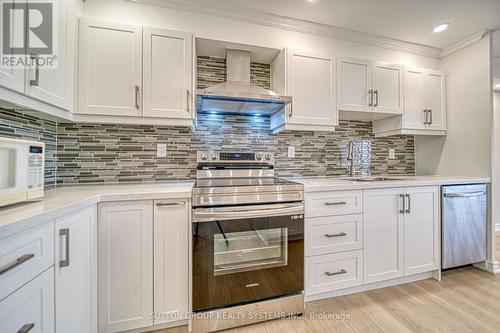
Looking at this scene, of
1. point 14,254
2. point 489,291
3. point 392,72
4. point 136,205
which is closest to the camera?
point 14,254

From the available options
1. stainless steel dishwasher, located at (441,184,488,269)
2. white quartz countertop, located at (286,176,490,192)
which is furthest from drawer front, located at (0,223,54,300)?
stainless steel dishwasher, located at (441,184,488,269)

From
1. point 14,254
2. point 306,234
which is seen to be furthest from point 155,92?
point 306,234

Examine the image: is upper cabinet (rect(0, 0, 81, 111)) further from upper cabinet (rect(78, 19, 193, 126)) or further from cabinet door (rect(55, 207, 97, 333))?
cabinet door (rect(55, 207, 97, 333))

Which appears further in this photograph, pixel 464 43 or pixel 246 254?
pixel 464 43

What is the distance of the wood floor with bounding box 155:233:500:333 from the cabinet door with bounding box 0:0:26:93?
5.22 ft

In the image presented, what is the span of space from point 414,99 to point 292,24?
153 cm

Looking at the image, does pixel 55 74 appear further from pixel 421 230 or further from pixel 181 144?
pixel 421 230

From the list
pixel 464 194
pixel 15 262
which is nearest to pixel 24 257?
pixel 15 262

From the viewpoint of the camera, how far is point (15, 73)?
97 centimetres

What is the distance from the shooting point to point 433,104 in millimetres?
2395

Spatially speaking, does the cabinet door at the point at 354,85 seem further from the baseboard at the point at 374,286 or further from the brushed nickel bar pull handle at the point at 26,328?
the brushed nickel bar pull handle at the point at 26,328

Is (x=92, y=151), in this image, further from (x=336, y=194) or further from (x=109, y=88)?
(x=336, y=194)

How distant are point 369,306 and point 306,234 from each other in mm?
746

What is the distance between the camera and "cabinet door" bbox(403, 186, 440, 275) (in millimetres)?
1877
